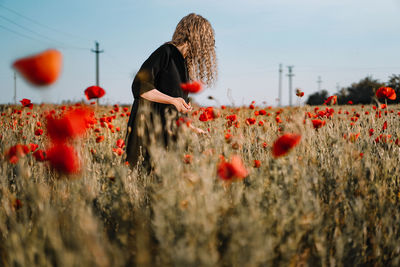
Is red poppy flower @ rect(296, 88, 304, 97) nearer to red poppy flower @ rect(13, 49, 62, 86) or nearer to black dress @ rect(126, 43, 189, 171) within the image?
black dress @ rect(126, 43, 189, 171)

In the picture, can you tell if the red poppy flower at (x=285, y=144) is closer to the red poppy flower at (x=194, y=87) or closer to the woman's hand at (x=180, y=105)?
the red poppy flower at (x=194, y=87)

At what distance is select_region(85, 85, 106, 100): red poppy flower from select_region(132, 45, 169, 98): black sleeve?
68 centimetres

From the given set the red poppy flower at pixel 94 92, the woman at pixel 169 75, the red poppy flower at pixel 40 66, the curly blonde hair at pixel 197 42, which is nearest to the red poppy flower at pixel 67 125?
the red poppy flower at pixel 40 66

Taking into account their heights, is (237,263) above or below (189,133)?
below

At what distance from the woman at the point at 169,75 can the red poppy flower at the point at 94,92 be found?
2.13ft

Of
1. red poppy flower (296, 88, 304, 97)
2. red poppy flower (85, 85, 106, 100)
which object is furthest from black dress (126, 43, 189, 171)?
red poppy flower (296, 88, 304, 97)

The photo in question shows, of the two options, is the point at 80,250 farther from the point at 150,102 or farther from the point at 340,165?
the point at 150,102

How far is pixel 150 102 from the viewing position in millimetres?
2627

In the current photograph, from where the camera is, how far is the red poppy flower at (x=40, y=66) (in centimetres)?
110

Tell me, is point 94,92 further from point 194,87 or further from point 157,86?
point 157,86

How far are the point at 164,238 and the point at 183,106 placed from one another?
4.47 feet

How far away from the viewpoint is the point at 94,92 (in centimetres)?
177

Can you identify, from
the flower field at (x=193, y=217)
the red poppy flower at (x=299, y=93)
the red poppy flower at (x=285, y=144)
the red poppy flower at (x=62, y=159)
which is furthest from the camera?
the red poppy flower at (x=299, y=93)

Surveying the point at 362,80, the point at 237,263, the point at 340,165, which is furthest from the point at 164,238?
the point at 362,80
